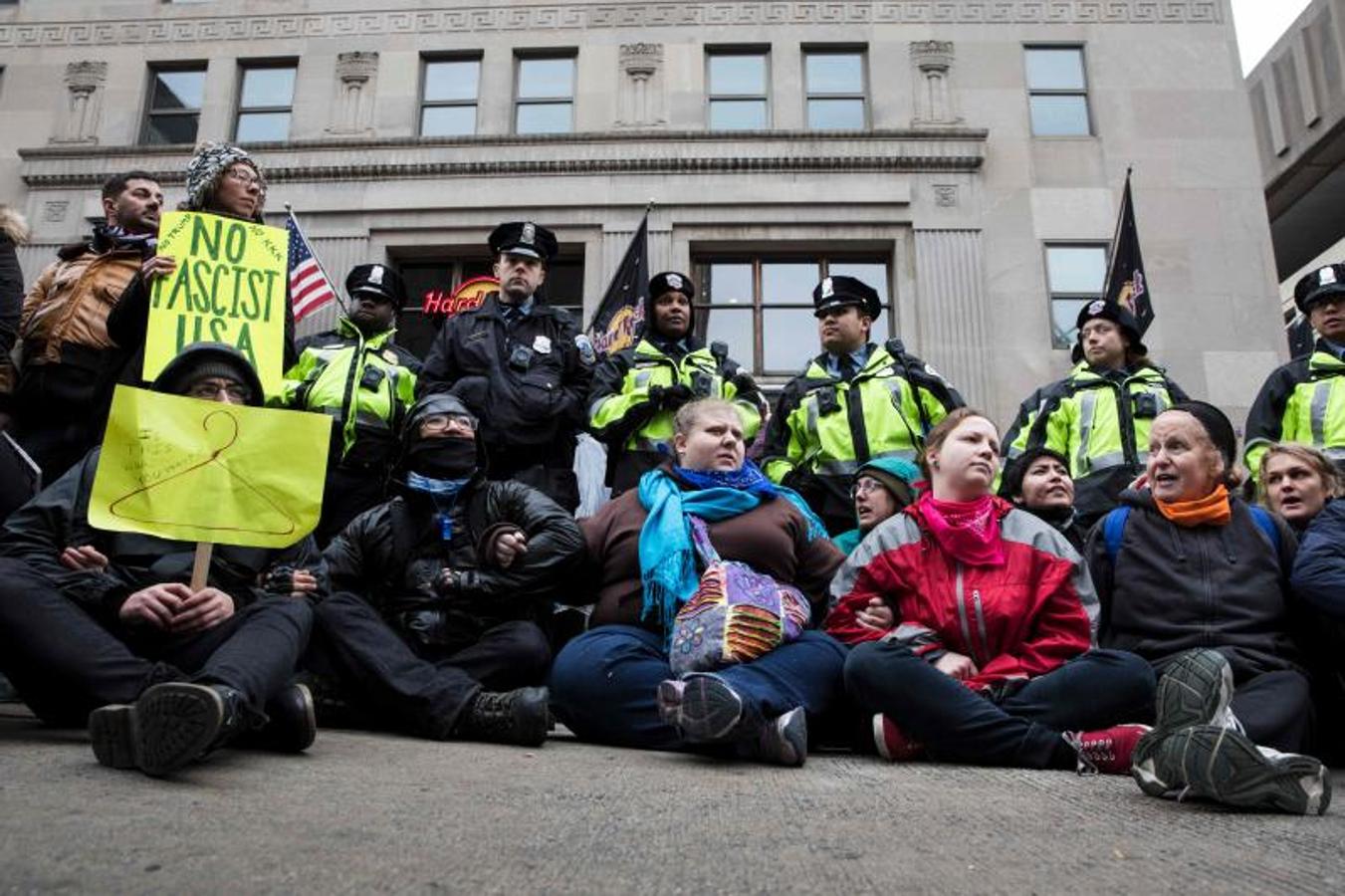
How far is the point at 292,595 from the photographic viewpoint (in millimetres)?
3627

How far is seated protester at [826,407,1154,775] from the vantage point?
3.28 metres

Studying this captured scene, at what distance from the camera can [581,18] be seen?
15008mm

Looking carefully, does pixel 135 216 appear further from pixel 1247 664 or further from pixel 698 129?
pixel 698 129

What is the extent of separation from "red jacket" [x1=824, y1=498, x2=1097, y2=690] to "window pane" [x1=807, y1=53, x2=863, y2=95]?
12178 millimetres

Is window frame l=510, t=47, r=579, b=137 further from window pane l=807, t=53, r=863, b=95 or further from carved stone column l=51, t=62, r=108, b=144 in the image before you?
carved stone column l=51, t=62, r=108, b=144

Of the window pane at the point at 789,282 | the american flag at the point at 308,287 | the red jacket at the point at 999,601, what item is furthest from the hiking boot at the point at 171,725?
the window pane at the point at 789,282

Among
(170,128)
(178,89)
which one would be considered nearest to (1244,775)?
(170,128)

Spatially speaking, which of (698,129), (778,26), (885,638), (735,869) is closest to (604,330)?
(698,129)

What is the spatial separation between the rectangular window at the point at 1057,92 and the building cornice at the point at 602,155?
44.0 inches

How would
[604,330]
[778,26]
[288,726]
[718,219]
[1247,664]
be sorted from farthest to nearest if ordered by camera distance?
1. [778,26]
2. [718,219]
3. [604,330]
4. [1247,664]
5. [288,726]

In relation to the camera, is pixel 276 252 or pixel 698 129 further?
Result: pixel 698 129

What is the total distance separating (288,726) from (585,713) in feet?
3.74

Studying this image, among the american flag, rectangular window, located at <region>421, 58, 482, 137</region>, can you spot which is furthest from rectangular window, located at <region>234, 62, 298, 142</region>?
the american flag

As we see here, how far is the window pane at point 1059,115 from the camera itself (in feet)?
46.6
